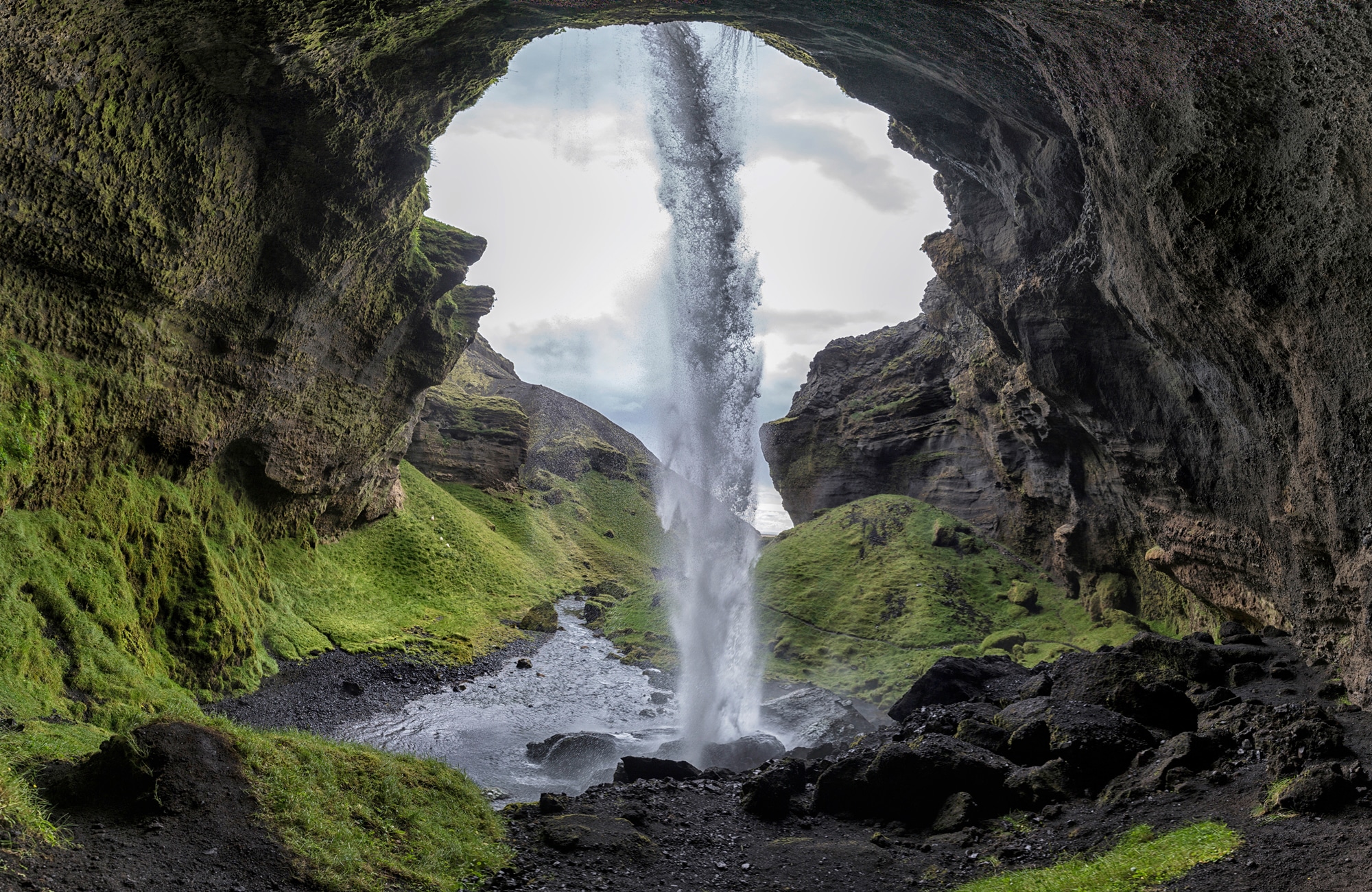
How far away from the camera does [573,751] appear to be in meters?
19.7

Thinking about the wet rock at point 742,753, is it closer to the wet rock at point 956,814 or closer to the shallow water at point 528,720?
the shallow water at point 528,720

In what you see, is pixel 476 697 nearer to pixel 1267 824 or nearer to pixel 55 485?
pixel 55 485

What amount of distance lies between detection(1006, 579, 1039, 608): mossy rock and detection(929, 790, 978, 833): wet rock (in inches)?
930

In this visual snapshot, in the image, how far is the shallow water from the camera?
1852 centimetres

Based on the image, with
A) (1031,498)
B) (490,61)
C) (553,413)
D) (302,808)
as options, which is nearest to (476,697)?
(302,808)

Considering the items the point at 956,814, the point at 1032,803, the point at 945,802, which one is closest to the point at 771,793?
the point at 945,802

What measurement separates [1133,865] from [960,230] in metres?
22.8

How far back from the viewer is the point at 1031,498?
35.1m

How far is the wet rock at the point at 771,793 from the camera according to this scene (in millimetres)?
13375

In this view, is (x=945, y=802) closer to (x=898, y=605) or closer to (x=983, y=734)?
(x=983, y=734)

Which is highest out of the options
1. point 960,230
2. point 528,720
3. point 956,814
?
point 960,230

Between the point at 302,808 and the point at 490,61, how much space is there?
65.2 feet

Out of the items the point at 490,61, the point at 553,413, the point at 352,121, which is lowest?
the point at 352,121

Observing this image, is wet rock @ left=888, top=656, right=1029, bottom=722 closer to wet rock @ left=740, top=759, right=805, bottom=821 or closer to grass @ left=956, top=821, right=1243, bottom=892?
wet rock @ left=740, top=759, right=805, bottom=821
